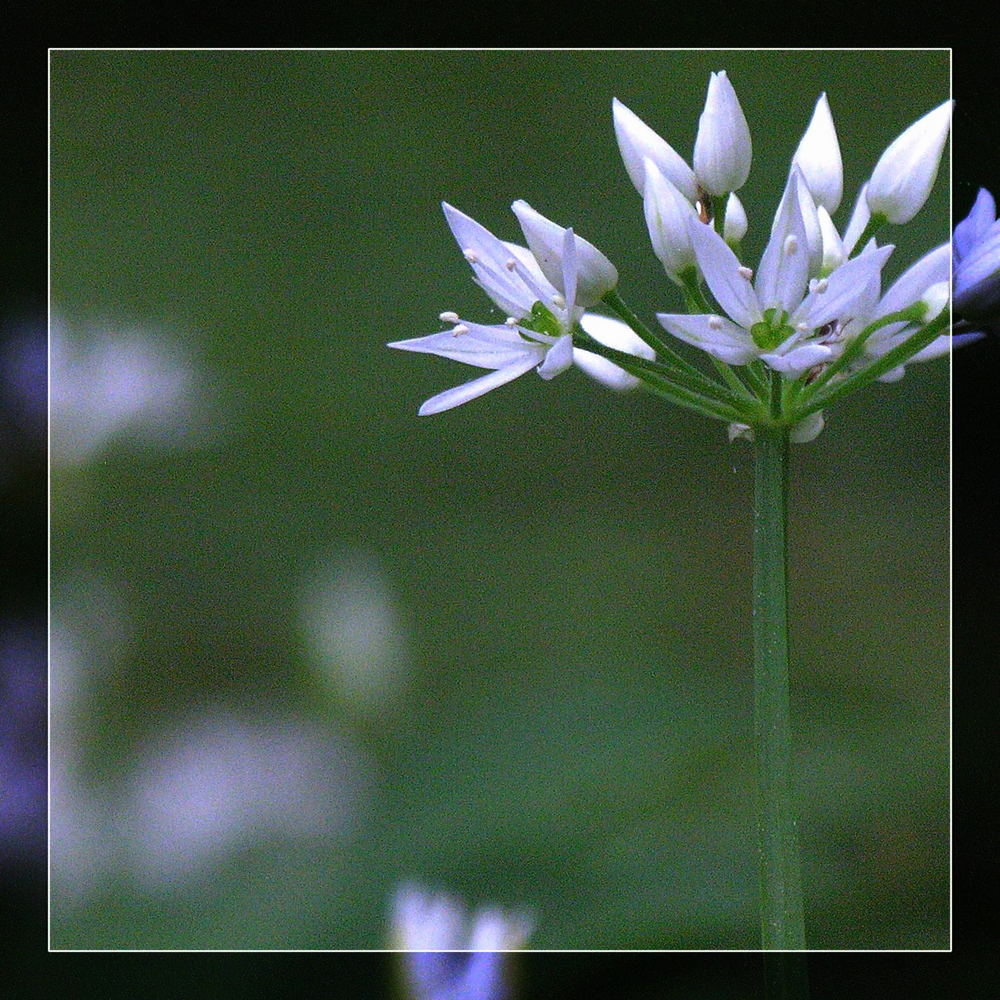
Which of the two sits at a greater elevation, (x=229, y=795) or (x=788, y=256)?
(x=788, y=256)

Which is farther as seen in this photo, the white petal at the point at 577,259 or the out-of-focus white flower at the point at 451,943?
the out-of-focus white flower at the point at 451,943

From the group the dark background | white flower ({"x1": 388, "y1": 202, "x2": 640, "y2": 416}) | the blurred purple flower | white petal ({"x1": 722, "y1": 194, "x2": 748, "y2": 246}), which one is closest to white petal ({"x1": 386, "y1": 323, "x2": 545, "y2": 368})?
white flower ({"x1": 388, "y1": 202, "x2": 640, "y2": 416})

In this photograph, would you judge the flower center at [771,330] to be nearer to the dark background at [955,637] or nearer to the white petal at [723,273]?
the white petal at [723,273]

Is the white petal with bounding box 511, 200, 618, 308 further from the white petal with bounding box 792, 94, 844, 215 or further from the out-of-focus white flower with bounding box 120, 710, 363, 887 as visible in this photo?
the out-of-focus white flower with bounding box 120, 710, 363, 887

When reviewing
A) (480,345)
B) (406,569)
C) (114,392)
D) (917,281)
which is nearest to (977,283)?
(917,281)

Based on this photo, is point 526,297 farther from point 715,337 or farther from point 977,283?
point 977,283

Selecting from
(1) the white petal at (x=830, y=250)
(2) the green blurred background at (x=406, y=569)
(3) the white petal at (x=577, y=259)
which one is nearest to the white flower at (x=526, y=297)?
(3) the white petal at (x=577, y=259)

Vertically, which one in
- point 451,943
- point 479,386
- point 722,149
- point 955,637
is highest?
point 722,149
